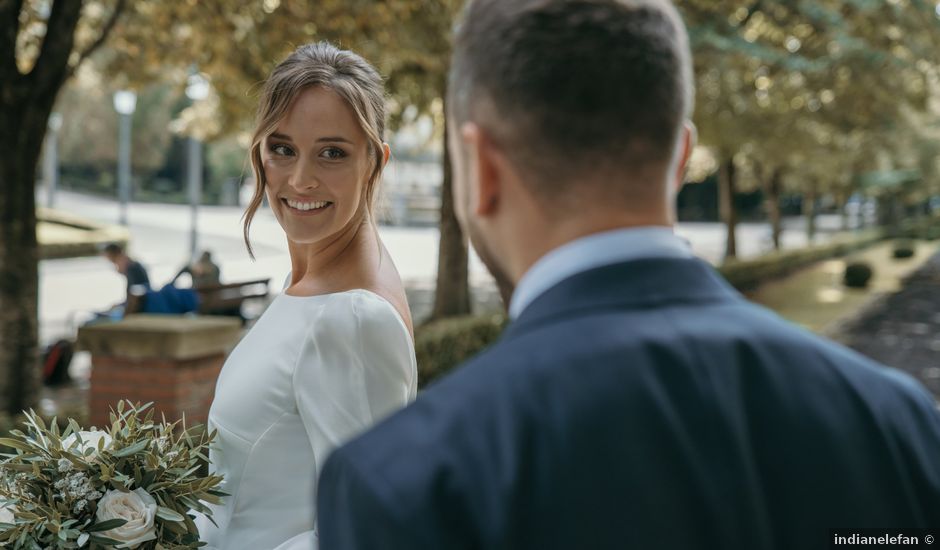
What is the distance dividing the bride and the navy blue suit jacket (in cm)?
99

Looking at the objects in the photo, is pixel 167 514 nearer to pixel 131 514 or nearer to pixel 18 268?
pixel 131 514

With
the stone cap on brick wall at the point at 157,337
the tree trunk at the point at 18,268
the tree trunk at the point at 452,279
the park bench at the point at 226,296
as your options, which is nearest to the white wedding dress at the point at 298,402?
the stone cap on brick wall at the point at 157,337

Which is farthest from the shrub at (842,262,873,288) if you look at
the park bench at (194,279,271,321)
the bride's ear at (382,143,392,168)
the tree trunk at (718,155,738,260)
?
the bride's ear at (382,143,392,168)

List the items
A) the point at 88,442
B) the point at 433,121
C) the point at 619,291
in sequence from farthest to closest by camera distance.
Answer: the point at 433,121, the point at 88,442, the point at 619,291

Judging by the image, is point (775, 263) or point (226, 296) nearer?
point (226, 296)

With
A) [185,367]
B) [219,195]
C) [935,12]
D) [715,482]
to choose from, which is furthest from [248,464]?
[219,195]

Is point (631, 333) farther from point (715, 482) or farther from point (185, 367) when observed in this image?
point (185, 367)

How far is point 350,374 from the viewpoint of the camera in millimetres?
1975

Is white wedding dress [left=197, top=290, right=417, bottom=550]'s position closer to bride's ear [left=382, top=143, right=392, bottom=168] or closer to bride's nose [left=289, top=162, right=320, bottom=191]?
bride's nose [left=289, top=162, right=320, bottom=191]

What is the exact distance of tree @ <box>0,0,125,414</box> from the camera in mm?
7199

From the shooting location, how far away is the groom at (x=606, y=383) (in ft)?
3.02

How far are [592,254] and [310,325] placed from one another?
1.11 metres

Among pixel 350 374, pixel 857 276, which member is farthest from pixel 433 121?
pixel 350 374

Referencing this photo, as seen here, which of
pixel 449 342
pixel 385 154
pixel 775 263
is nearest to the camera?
pixel 385 154
